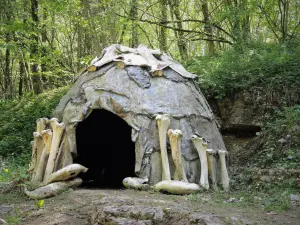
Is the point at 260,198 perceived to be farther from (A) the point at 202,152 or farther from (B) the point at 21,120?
(B) the point at 21,120

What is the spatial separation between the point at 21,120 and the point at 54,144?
17.5 ft

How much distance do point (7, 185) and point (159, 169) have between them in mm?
2323

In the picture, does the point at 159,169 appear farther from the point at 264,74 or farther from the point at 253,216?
the point at 264,74

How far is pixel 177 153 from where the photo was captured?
5742 mm

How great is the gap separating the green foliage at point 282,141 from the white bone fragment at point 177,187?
1769 mm

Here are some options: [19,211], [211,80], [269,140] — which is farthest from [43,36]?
[19,211]

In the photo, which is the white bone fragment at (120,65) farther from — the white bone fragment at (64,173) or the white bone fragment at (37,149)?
the white bone fragment at (64,173)

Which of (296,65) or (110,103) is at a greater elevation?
(296,65)

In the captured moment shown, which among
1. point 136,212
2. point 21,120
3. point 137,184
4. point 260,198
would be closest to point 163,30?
point 21,120

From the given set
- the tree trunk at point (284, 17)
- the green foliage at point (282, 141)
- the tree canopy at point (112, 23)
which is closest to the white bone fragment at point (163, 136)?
the green foliage at point (282, 141)

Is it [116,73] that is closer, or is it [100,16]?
[116,73]

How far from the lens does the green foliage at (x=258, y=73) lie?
8469 millimetres

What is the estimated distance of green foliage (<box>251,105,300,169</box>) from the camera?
22.0 feet

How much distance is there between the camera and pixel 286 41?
991 centimetres
